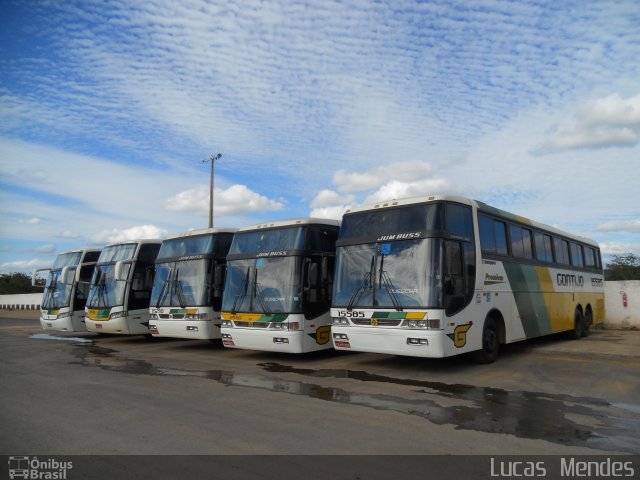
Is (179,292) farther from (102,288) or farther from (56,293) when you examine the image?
(56,293)

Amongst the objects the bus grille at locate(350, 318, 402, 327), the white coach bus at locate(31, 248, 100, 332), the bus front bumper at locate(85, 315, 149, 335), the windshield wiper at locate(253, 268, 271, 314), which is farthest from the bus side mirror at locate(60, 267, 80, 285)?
the bus grille at locate(350, 318, 402, 327)

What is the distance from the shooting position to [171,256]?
49.6ft

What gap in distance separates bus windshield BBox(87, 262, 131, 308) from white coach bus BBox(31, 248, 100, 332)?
3.42ft

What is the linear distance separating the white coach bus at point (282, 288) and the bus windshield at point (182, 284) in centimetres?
163

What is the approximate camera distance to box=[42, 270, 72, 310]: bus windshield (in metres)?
18.6

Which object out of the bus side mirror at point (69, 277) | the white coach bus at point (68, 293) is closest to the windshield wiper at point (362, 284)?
the white coach bus at point (68, 293)

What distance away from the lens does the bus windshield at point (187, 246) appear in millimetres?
14508

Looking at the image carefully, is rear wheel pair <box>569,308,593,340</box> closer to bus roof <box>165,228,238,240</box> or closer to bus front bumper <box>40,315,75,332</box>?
bus roof <box>165,228,238,240</box>

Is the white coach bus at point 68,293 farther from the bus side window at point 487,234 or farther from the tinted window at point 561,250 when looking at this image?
the tinted window at point 561,250

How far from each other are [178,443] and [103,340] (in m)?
15.0
